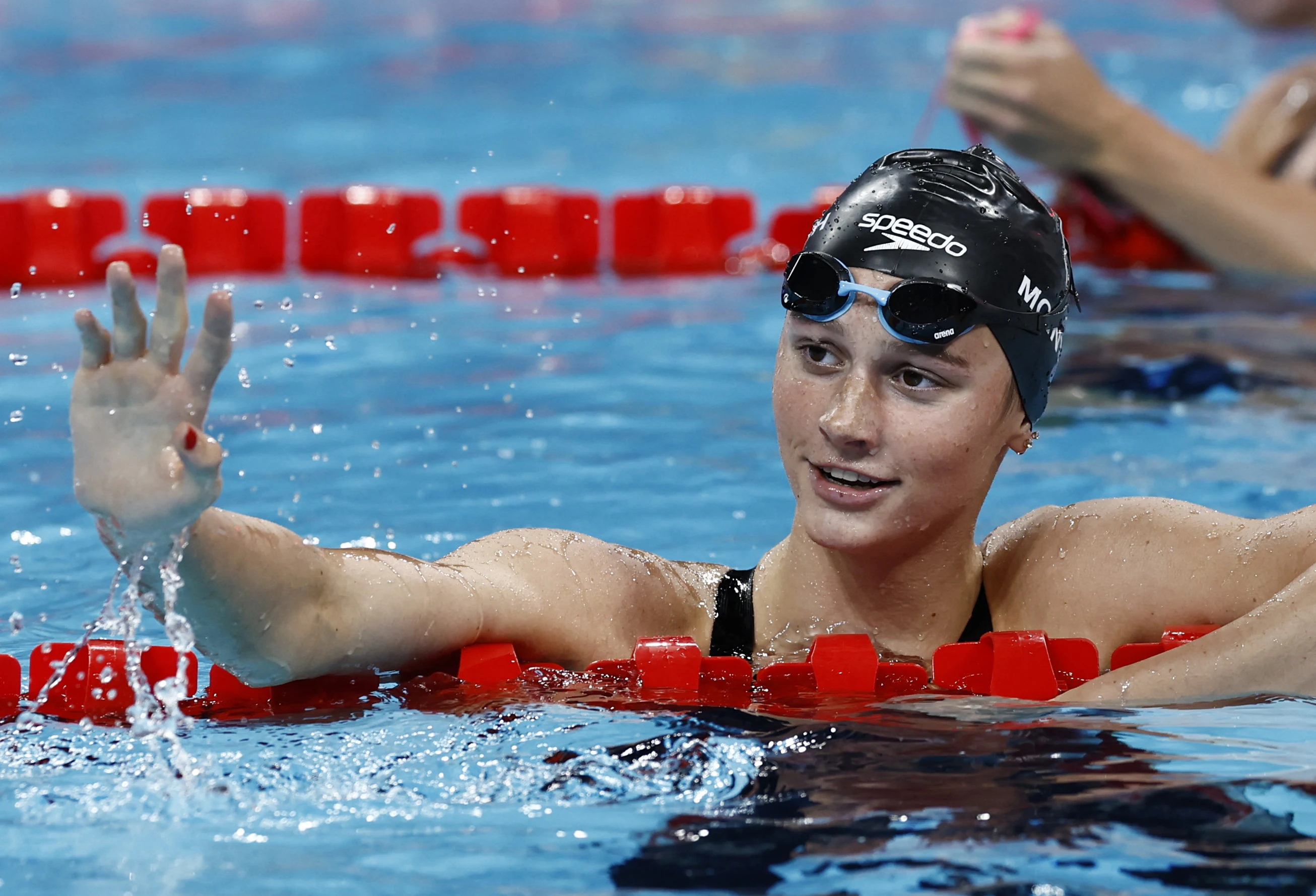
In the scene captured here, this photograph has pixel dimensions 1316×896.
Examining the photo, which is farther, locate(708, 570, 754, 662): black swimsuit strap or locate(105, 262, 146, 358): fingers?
locate(708, 570, 754, 662): black swimsuit strap

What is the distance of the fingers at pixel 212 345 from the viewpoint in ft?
6.26

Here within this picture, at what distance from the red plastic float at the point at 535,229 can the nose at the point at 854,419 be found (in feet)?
13.1

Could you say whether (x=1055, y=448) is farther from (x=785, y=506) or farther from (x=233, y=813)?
(x=233, y=813)

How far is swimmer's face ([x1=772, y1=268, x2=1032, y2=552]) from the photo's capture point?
99.0 inches

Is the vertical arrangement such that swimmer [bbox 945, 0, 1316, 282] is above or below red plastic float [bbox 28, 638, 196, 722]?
above

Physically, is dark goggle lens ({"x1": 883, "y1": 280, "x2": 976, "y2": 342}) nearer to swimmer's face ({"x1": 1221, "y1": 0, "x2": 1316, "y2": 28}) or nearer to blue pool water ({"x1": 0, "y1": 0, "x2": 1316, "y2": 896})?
blue pool water ({"x1": 0, "y1": 0, "x2": 1316, "y2": 896})

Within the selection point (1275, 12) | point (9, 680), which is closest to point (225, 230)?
point (9, 680)

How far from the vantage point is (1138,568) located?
2.80m

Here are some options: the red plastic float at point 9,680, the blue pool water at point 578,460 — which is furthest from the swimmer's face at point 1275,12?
the red plastic float at point 9,680

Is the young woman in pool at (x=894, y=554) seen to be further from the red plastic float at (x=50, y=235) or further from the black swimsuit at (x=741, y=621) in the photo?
the red plastic float at (x=50, y=235)

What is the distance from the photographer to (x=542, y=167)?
842 centimetres

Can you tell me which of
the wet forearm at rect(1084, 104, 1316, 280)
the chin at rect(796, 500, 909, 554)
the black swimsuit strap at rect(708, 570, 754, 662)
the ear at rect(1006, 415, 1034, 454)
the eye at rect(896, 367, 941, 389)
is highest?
the wet forearm at rect(1084, 104, 1316, 280)

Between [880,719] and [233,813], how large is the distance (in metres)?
0.95

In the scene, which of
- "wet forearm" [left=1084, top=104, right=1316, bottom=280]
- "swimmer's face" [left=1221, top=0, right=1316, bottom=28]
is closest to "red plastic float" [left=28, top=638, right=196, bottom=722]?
"wet forearm" [left=1084, top=104, right=1316, bottom=280]
